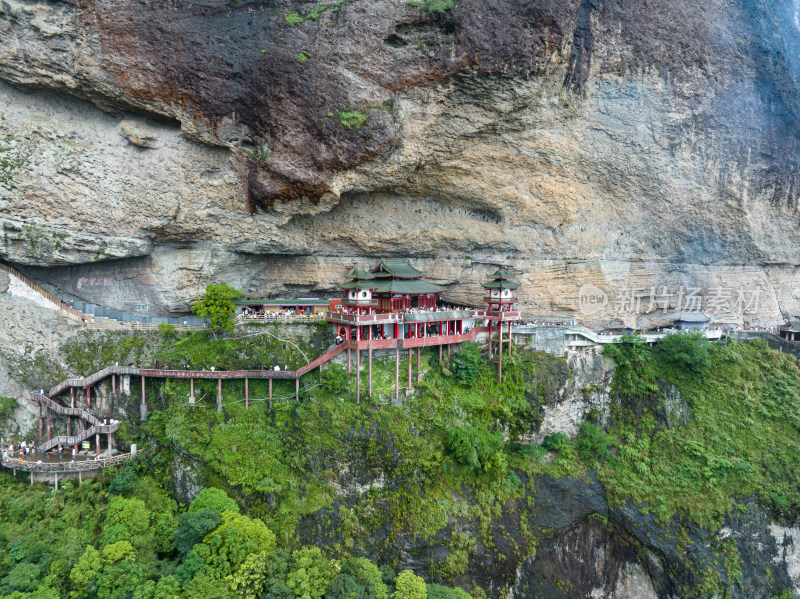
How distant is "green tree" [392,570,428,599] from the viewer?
1650 cm

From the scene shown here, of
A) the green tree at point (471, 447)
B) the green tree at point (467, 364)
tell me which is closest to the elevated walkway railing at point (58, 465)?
the green tree at point (471, 447)

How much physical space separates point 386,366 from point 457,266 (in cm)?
881

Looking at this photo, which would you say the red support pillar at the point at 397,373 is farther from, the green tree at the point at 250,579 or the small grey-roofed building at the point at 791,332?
the small grey-roofed building at the point at 791,332

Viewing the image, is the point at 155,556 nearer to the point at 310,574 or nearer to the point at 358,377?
the point at 310,574

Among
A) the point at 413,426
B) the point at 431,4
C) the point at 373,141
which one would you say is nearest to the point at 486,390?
the point at 413,426

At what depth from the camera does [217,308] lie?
23.1m

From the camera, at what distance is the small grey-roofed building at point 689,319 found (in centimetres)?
2912

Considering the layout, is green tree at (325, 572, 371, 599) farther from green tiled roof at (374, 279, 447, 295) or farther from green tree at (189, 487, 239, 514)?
green tiled roof at (374, 279, 447, 295)

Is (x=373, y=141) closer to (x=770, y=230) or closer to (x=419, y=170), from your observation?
(x=419, y=170)

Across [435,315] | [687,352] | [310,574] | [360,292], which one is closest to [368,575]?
[310,574]

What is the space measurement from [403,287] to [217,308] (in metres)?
9.05

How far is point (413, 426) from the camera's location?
820 inches

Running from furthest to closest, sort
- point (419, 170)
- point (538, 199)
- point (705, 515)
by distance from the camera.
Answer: point (538, 199)
point (419, 170)
point (705, 515)

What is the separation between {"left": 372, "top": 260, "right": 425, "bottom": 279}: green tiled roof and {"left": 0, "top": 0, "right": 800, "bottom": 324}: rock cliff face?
2.31 metres
